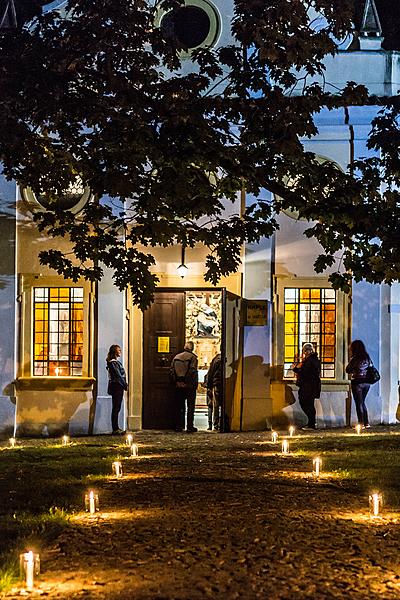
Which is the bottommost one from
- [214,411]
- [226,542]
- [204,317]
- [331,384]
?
[226,542]

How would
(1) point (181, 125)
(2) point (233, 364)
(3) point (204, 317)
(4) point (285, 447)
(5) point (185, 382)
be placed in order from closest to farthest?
1. (1) point (181, 125)
2. (4) point (285, 447)
3. (5) point (185, 382)
4. (2) point (233, 364)
5. (3) point (204, 317)

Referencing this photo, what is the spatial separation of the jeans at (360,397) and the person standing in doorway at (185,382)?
9.83 ft

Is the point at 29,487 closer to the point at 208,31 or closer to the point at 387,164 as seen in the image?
the point at 387,164

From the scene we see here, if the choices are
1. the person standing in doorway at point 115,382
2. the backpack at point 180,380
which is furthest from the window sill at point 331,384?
the person standing in doorway at point 115,382

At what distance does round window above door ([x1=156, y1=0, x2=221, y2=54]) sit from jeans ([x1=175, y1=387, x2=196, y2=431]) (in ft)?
21.8

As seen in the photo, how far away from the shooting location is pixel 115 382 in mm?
19750

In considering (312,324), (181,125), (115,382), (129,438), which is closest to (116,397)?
(115,382)

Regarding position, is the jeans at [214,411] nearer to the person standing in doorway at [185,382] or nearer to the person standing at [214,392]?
the person standing at [214,392]

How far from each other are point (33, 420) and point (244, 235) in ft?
24.4

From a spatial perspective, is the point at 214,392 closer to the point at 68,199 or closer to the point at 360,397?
the point at 360,397

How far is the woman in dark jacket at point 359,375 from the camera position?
19.8 meters

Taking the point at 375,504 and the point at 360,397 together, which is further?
the point at 360,397

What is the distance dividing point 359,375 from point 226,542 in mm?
11767

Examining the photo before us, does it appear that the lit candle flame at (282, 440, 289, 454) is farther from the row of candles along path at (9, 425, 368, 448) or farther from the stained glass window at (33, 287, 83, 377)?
the stained glass window at (33, 287, 83, 377)
